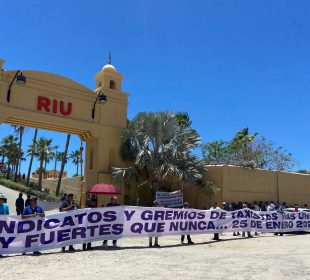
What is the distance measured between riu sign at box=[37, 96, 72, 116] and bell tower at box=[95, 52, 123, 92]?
3.06 meters

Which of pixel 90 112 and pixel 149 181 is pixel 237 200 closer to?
pixel 149 181

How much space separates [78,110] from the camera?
83.6 feet

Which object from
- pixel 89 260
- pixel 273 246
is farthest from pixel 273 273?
pixel 273 246

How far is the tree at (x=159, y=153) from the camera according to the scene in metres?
25.1

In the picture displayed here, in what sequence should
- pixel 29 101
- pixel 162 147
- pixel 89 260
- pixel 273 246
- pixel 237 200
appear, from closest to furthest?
1. pixel 89 260
2. pixel 273 246
3. pixel 29 101
4. pixel 162 147
5. pixel 237 200

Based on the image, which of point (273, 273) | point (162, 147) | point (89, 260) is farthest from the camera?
point (162, 147)

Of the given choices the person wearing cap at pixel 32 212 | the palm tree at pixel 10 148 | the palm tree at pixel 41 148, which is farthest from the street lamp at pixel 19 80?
the palm tree at pixel 10 148

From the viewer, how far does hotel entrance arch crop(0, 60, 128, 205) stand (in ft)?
75.7

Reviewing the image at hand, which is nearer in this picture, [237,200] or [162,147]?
[162,147]

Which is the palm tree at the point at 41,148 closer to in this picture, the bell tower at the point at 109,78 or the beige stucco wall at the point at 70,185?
the beige stucco wall at the point at 70,185

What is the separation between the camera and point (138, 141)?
85.3ft

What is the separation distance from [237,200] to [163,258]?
16940 mm

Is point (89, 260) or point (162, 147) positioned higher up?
point (162, 147)

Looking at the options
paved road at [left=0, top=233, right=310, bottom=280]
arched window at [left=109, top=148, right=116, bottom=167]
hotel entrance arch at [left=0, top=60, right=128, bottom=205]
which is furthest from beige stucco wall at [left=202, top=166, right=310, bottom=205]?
paved road at [left=0, top=233, right=310, bottom=280]
